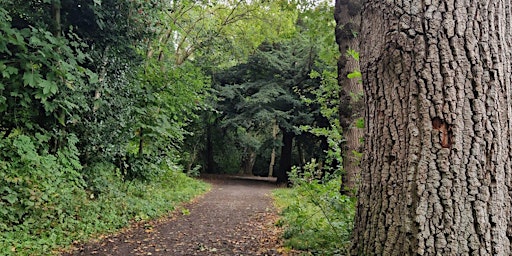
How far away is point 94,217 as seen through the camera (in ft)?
17.9

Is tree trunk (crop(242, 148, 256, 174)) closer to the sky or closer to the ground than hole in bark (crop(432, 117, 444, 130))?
closer to the sky

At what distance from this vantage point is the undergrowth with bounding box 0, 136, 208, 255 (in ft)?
14.0

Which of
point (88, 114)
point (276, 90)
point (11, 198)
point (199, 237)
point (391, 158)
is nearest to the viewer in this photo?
point (391, 158)

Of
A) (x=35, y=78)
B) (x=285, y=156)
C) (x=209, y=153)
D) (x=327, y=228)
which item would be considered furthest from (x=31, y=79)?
(x=209, y=153)

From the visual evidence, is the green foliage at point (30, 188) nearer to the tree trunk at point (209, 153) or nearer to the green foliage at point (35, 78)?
the green foliage at point (35, 78)

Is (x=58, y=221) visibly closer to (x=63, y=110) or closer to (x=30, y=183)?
(x=30, y=183)

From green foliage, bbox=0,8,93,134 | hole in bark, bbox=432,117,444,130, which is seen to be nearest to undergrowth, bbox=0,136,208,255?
green foliage, bbox=0,8,93,134

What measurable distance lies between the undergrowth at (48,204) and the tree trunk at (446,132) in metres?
4.21

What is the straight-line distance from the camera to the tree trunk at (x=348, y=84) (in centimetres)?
582

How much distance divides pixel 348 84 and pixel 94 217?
5.03 metres

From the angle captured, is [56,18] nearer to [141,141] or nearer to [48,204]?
[48,204]

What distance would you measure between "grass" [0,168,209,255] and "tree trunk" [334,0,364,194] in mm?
4079

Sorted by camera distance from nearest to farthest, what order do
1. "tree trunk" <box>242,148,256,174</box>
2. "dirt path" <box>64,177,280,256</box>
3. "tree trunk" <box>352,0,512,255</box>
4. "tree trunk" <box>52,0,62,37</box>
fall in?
"tree trunk" <box>352,0,512,255</box>
"dirt path" <box>64,177,280,256</box>
"tree trunk" <box>52,0,62,37</box>
"tree trunk" <box>242,148,256,174</box>

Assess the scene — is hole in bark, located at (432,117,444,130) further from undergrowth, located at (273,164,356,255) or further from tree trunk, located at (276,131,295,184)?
tree trunk, located at (276,131,295,184)
